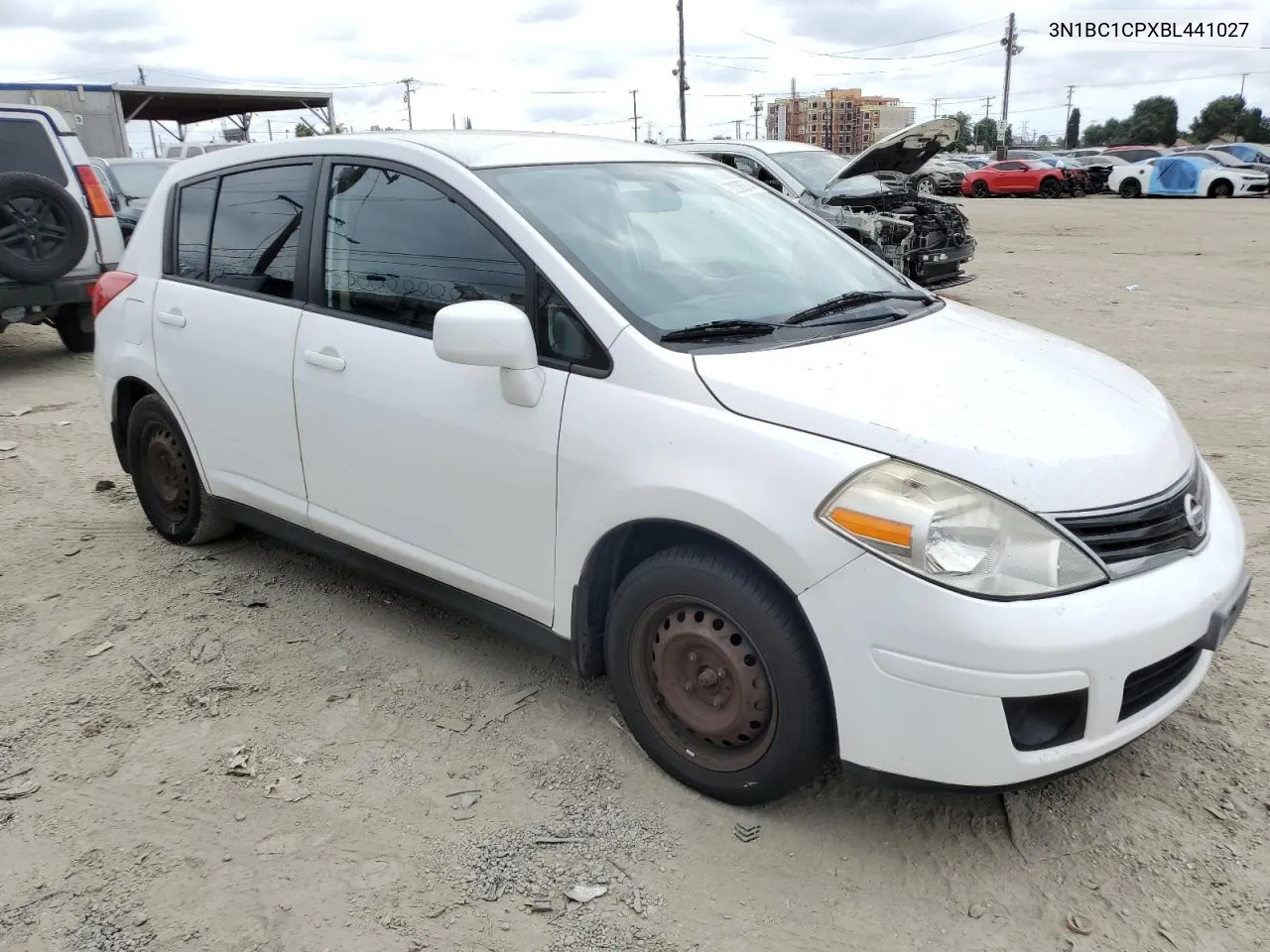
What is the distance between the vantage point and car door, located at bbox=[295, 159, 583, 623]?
2.83 m

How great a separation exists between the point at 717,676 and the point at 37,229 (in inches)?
289

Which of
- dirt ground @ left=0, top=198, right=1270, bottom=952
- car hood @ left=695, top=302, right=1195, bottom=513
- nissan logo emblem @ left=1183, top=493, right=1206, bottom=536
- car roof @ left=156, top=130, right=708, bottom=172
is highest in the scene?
car roof @ left=156, top=130, right=708, bottom=172

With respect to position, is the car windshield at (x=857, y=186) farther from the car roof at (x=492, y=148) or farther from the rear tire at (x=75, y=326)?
the rear tire at (x=75, y=326)

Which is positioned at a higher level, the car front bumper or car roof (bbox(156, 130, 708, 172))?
car roof (bbox(156, 130, 708, 172))

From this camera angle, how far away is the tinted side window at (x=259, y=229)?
11.6 ft

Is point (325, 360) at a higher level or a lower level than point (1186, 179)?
lower

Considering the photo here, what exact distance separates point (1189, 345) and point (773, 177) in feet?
13.7

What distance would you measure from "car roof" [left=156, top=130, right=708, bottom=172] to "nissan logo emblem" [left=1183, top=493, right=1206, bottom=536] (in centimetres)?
205

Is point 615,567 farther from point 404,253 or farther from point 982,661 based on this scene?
point 404,253

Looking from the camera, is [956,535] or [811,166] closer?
[956,535]

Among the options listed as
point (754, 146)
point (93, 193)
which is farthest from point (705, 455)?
point (754, 146)

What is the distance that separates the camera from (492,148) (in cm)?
321

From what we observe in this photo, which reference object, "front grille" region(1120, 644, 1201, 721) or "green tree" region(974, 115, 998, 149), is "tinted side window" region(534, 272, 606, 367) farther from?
"green tree" region(974, 115, 998, 149)

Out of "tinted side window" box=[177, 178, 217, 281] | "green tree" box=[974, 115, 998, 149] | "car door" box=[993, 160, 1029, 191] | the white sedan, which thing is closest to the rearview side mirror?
"tinted side window" box=[177, 178, 217, 281]
